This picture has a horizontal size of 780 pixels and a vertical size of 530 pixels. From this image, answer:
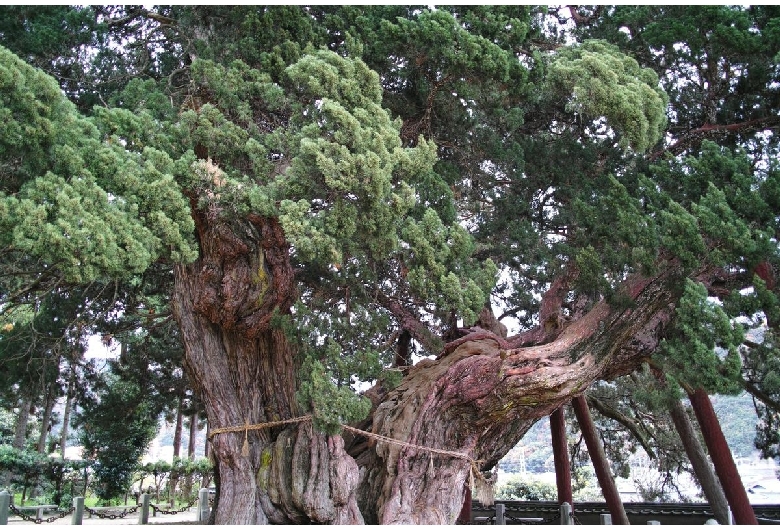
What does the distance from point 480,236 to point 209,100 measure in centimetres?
336

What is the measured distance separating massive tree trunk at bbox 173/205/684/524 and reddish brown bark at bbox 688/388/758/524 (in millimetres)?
1470

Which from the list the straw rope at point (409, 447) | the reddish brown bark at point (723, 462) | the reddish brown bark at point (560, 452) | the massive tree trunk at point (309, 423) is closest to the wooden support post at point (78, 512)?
the massive tree trunk at point (309, 423)

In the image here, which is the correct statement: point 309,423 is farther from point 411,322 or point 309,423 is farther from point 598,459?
point 598,459

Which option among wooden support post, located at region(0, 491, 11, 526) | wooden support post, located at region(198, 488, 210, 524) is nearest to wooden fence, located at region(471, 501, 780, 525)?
wooden support post, located at region(198, 488, 210, 524)

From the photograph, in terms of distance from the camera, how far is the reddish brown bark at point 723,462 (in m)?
7.25

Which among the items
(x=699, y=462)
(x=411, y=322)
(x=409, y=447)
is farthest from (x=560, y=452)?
(x=411, y=322)

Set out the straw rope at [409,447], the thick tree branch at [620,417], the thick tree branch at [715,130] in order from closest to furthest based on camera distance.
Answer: the straw rope at [409,447], the thick tree branch at [715,130], the thick tree branch at [620,417]

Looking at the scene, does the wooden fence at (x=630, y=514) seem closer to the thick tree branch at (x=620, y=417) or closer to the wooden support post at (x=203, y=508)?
the thick tree branch at (x=620, y=417)

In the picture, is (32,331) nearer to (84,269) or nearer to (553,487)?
(84,269)

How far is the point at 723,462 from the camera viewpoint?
293 inches

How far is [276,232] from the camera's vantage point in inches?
218

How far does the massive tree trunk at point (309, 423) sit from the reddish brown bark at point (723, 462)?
147 cm

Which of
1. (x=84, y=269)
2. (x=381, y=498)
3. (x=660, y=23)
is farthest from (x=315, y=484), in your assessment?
(x=660, y=23)

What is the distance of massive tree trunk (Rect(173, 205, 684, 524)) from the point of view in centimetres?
578
